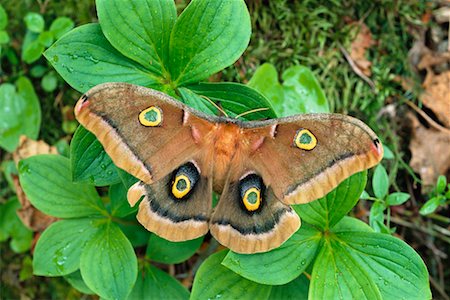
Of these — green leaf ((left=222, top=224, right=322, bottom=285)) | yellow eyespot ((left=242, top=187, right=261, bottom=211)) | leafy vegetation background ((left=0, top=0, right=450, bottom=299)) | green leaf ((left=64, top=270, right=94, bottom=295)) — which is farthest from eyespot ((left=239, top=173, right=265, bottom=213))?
green leaf ((left=64, top=270, right=94, bottom=295))

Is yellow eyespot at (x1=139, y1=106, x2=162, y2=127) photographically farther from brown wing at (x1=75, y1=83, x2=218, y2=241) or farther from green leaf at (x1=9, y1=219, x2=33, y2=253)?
green leaf at (x1=9, y1=219, x2=33, y2=253)

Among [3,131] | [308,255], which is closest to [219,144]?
[308,255]

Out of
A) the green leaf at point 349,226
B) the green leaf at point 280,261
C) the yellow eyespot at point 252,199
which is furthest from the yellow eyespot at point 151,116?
the green leaf at point 349,226

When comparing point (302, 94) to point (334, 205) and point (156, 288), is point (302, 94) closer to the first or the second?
point (334, 205)

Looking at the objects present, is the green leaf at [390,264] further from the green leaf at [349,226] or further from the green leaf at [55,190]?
the green leaf at [55,190]

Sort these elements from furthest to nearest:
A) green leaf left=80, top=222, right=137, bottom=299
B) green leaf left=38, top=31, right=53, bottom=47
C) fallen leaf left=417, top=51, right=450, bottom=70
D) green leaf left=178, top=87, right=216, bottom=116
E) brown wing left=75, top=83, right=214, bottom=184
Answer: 1. fallen leaf left=417, top=51, right=450, bottom=70
2. green leaf left=38, top=31, right=53, bottom=47
3. green leaf left=80, top=222, right=137, bottom=299
4. green leaf left=178, top=87, right=216, bottom=116
5. brown wing left=75, top=83, right=214, bottom=184

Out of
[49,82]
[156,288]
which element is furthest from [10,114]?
[156,288]

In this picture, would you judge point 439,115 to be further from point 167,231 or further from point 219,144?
point 167,231
